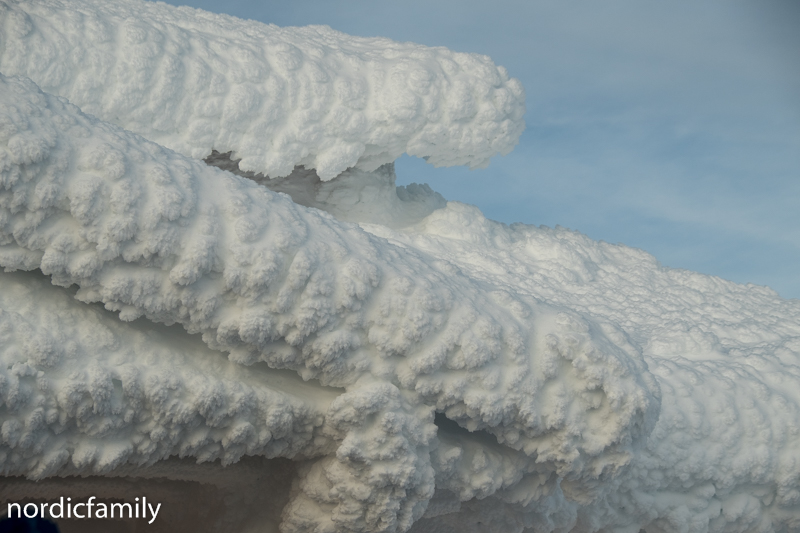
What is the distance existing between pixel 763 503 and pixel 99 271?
123cm

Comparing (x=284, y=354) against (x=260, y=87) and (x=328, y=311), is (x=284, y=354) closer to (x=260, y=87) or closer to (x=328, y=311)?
(x=328, y=311)

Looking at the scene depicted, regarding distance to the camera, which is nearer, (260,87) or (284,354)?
(284,354)

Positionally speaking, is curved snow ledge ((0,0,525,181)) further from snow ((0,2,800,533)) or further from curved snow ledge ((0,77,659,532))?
curved snow ledge ((0,77,659,532))

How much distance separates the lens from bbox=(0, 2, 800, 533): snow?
86cm

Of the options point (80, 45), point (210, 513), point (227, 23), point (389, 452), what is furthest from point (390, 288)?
point (227, 23)

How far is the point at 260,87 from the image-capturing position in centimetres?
157

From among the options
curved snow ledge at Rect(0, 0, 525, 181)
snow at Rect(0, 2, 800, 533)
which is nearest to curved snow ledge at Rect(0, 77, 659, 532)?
snow at Rect(0, 2, 800, 533)

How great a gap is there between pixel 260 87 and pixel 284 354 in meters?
0.79

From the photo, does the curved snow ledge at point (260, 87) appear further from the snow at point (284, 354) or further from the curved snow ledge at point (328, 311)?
the curved snow ledge at point (328, 311)

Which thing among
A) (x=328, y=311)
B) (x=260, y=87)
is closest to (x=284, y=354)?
(x=328, y=311)

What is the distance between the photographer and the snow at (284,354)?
0.86 m

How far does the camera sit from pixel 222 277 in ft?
2.96

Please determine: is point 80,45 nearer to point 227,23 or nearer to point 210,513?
point 227,23

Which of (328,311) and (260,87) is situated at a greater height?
(260,87)
